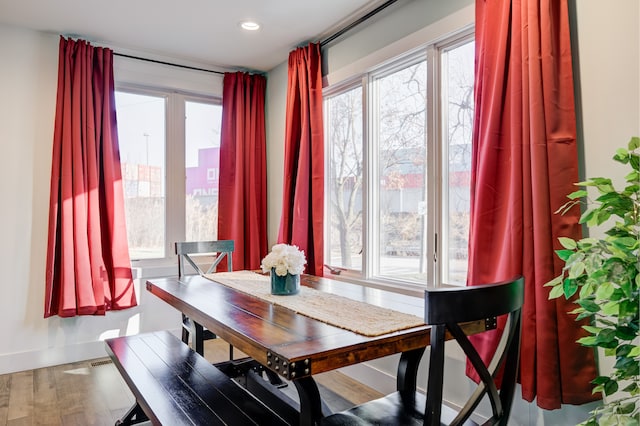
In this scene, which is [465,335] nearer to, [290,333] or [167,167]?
[290,333]

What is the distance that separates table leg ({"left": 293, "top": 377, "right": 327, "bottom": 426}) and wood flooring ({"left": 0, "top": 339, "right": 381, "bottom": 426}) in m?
1.09

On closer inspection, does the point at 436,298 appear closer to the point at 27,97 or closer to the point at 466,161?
the point at 466,161

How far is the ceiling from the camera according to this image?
2818mm

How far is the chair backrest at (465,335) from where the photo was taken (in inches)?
43.1

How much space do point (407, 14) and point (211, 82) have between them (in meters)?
2.09

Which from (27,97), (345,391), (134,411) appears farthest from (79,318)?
(345,391)

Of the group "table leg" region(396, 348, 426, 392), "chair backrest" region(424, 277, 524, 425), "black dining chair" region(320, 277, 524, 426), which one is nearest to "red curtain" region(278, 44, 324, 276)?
"table leg" region(396, 348, 426, 392)

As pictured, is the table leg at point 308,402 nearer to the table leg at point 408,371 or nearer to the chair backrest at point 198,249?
the table leg at point 408,371

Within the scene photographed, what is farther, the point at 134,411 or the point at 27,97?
the point at 27,97

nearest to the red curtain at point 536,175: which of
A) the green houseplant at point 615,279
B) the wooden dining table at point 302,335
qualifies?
the wooden dining table at point 302,335

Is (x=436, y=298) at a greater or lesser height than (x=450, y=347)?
greater

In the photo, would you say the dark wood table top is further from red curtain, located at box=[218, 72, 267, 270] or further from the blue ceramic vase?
red curtain, located at box=[218, 72, 267, 270]

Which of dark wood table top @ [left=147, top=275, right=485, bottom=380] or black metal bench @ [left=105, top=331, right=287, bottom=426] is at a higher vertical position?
dark wood table top @ [left=147, top=275, right=485, bottom=380]

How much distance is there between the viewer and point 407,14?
2654mm
